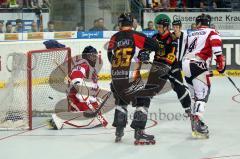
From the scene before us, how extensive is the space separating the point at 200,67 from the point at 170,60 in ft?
2.97

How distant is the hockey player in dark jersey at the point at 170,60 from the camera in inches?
293

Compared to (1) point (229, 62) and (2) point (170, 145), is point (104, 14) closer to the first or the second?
(1) point (229, 62)

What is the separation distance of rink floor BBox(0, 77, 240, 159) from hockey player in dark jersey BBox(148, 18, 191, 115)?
38cm

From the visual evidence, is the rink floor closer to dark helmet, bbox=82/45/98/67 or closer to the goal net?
the goal net

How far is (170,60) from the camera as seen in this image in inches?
300

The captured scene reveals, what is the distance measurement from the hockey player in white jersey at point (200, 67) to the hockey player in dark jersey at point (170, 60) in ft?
2.00

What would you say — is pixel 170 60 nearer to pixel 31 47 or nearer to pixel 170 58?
pixel 170 58

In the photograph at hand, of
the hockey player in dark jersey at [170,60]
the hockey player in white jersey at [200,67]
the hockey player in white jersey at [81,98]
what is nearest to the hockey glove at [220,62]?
the hockey player in white jersey at [200,67]

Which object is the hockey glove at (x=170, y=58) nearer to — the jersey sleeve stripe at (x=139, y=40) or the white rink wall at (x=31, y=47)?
the jersey sleeve stripe at (x=139, y=40)

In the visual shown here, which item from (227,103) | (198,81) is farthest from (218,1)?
(198,81)

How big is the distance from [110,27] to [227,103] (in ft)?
14.6

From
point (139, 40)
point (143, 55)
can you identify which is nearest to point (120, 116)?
point (143, 55)

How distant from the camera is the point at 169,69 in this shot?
7656mm

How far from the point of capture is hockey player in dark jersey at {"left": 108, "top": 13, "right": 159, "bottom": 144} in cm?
630
